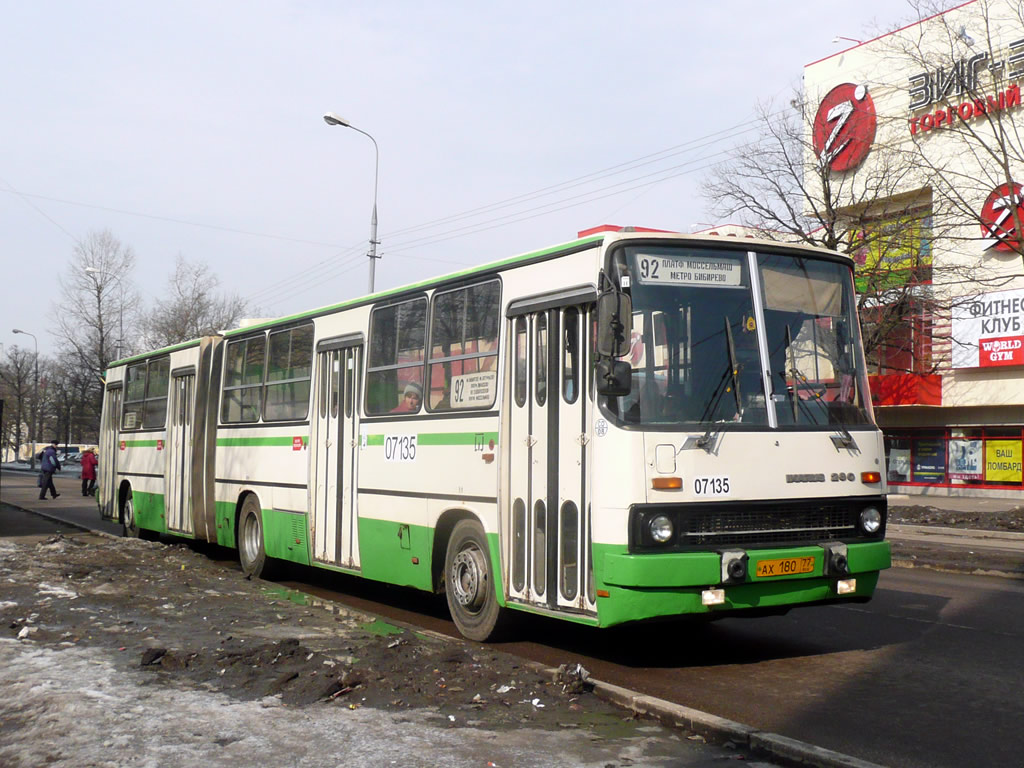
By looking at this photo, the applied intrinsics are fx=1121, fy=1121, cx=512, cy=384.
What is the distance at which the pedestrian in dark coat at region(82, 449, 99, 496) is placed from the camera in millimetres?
37844

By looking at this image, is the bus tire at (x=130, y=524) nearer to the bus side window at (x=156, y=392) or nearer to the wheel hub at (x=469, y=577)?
the bus side window at (x=156, y=392)

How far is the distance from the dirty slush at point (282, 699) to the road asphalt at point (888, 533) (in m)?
0.12

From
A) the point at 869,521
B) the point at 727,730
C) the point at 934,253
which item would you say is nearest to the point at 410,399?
the point at 869,521

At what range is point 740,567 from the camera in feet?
25.1

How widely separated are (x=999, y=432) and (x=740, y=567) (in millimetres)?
28055

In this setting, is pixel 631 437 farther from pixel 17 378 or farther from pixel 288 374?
pixel 17 378

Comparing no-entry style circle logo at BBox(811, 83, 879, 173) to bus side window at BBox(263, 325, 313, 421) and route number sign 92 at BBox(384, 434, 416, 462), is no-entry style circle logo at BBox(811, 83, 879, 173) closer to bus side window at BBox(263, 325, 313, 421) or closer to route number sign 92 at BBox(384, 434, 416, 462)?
bus side window at BBox(263, 325, 313, 421)

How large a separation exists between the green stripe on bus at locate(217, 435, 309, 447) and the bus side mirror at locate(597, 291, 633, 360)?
6.02 metres

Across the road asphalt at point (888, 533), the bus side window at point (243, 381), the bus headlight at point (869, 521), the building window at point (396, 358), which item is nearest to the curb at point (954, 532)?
the road asphalt at point (888, 533)

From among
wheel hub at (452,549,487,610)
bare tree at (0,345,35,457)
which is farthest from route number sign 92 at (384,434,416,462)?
bare tree at (0,345,35,457)

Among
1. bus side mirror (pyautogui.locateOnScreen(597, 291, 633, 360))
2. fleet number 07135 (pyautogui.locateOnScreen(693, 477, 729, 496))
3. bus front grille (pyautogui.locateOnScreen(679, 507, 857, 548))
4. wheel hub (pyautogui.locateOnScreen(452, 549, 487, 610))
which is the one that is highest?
bus side mirror (pyautogui.locateOnScreen(597, 291, 633, 360))

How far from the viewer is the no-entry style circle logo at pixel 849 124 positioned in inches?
1363

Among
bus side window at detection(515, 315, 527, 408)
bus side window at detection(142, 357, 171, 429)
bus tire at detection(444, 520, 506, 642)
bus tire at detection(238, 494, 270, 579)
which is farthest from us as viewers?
bus side window at detection(142, 357, 171, 429)

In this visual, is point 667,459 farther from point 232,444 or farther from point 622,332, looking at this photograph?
point 232,444
